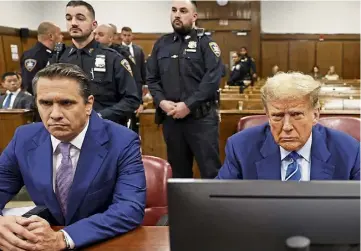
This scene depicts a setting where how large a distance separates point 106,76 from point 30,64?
6.63ft

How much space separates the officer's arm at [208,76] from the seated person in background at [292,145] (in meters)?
1.48

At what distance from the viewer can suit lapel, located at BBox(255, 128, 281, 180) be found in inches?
63.6

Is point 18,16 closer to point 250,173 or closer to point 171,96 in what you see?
point 171,96

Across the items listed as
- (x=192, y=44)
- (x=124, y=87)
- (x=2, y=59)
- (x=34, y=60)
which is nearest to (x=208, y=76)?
(x=192, y=44)

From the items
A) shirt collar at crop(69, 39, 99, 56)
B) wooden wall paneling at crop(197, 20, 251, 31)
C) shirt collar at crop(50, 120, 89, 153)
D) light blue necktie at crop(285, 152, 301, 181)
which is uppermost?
wooden wall paneling at crop(197, 20, 251, 31)

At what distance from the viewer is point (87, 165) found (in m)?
1.60

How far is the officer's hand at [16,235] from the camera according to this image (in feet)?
4.26

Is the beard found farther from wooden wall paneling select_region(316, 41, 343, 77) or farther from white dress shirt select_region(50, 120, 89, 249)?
wooden wall paneling select_region(316, 41, 343, 77)

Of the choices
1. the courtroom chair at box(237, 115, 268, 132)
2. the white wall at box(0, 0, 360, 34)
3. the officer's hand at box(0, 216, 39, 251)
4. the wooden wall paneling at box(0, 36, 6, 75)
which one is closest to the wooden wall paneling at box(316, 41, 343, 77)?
the white wall at box(0, 0, 360, 34)

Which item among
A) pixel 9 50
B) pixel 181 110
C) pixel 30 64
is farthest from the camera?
pixel 9 50

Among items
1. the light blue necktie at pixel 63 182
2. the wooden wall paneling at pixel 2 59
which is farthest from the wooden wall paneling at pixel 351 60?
the light blue necktie at pixel 63 182

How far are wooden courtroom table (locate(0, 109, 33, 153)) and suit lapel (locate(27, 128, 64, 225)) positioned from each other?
9.82 feet

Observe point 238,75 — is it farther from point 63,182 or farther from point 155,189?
→ point 63,182

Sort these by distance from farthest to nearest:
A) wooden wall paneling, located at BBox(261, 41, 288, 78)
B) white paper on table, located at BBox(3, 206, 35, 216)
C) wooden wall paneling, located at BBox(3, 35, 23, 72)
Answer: wooden wall paneling, located at BBox(261, 41, 288, 78), wooden wall paneling, located at BBox(3, 35, 23, 72), white paper on table, located at BBox(3, 206, 35, 216)
